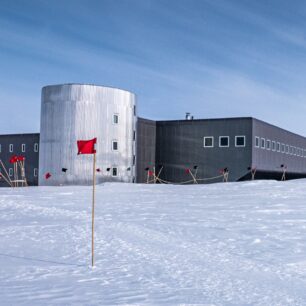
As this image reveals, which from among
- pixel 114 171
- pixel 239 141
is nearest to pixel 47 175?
pixel 114 171

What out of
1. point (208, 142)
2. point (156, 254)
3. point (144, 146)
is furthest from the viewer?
point (144, 146)

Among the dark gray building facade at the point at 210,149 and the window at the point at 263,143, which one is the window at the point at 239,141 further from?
the window at the point at 263,143

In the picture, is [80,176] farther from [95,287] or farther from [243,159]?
[95,287]

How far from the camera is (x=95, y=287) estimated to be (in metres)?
7.47

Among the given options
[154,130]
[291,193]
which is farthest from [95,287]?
[154,130]

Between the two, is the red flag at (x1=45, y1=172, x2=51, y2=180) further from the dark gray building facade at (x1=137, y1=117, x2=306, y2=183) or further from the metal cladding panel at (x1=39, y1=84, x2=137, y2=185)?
the dark gray building facade at (x1=137, y1=117, x2=306, y2=183)

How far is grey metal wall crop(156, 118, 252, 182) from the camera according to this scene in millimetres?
38472

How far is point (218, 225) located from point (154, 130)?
96.3 feet

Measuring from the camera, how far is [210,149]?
3975cm

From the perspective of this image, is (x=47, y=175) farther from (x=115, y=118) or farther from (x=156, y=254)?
(x=156, y=254)

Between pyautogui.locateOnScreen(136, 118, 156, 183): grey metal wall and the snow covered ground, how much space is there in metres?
22.2

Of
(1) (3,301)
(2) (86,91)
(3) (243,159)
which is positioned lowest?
(1) (3,301)

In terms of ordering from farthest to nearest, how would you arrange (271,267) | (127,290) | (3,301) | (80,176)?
(80,176) < (271,267) < (127,290) < (3,301)

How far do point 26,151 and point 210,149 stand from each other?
57.5 ft
